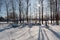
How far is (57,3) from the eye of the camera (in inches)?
1337

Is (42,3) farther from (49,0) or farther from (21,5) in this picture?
(21,5)

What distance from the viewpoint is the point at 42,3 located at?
130 ft

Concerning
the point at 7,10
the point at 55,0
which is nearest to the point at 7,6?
the point at 7,10

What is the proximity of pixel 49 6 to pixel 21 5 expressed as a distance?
942cm

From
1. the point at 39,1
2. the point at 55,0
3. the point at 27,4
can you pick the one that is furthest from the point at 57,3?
the point at 27,4

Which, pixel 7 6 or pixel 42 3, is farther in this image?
pixel 7 6

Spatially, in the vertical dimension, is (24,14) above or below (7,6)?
below

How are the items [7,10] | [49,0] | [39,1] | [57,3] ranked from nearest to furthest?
[57,3], [49,0], [39,1], [7,10]

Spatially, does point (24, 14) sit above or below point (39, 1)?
below

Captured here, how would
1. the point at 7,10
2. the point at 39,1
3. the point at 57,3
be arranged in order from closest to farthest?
→ 1. the point at 57,3
2. the point at 39,1
3. the point at 7,10

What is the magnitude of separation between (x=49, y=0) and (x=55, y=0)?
4.42m

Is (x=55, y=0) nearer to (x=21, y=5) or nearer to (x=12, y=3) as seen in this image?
(x=21, y=5)

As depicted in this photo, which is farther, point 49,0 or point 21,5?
point 21,5

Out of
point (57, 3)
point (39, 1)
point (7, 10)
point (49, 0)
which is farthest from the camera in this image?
point (7, 10)
